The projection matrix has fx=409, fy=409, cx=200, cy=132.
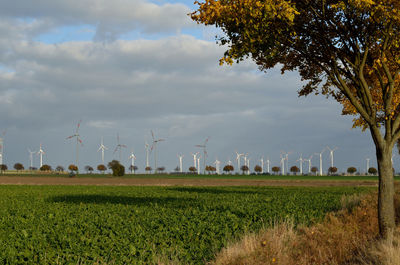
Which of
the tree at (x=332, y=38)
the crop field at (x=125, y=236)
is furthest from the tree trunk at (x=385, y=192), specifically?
the crop field at (x=125, y=236)

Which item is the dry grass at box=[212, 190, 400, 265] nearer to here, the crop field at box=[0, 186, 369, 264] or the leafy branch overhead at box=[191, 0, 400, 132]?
the crop field at box=[0, 186, 369, 264]

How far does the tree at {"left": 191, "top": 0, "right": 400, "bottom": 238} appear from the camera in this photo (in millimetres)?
17391

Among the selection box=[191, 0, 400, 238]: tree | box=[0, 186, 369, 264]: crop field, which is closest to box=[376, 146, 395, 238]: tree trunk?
box=[191, 0, 400, 238]: tree

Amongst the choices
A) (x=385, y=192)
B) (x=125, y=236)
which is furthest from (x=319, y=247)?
(x=125, y=236)

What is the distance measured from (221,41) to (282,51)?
3.86 m

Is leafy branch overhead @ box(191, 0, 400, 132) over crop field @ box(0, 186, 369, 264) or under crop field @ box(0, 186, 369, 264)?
over

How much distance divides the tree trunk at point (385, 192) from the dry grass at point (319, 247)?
2.58ft

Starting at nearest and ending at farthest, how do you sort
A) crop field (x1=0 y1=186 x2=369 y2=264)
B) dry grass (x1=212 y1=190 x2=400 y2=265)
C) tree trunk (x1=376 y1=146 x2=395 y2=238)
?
dry grass (x1=212 y1=190 x2=400 y2=265)
crop field (x1=0 y1=186 x2=369 y2=264)
tree trunk (x1=376 y1=146 x2=395 y2=238)

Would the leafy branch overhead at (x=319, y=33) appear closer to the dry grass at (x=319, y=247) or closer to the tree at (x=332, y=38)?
the tree at (x=332, y=38)

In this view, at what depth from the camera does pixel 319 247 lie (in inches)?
601

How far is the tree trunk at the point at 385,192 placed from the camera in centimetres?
1828

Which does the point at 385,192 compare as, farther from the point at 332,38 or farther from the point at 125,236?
the point at 125,236

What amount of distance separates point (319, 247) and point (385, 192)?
5.46 m

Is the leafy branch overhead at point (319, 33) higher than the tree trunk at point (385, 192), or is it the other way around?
the leafy branch overhead at point (319, 33)
